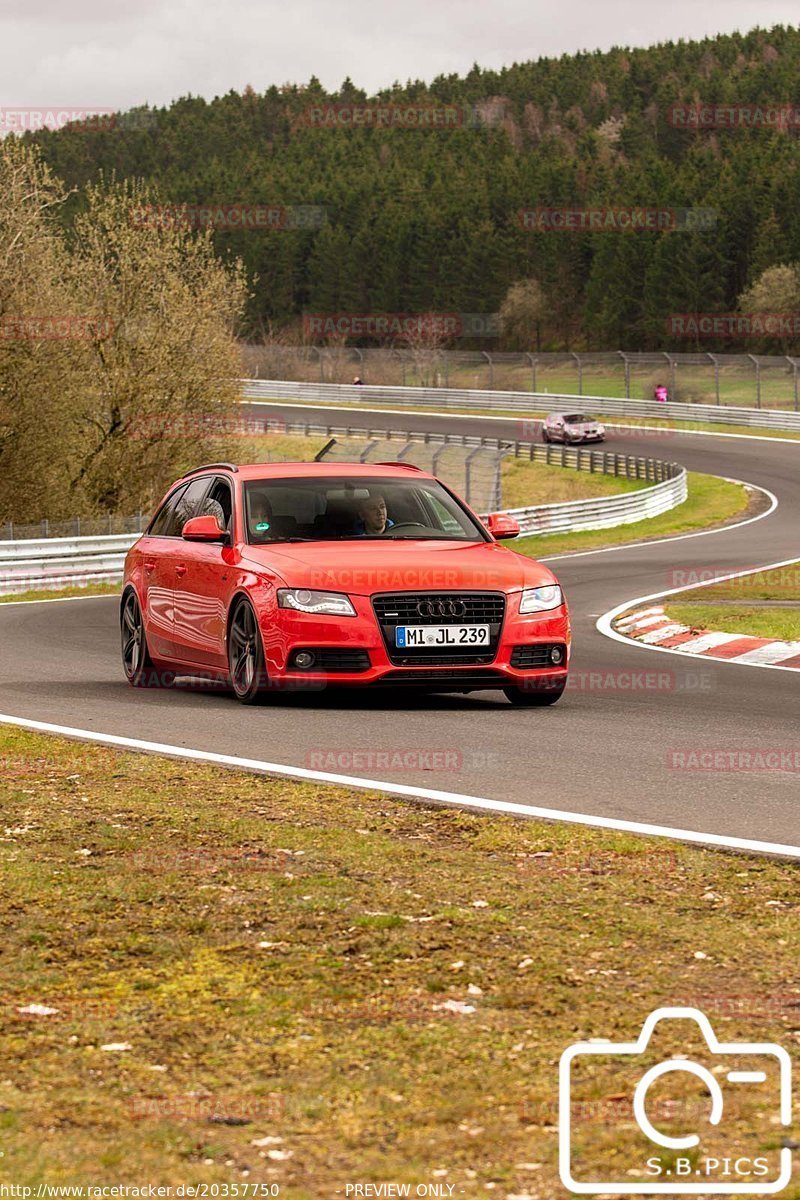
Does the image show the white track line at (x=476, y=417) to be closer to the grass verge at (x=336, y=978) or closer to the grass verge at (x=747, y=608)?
the grass verge at (x=747, y=608)

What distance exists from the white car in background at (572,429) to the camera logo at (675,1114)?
6324cm

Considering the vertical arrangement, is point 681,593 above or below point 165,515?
below

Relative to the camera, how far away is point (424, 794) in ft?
24.7

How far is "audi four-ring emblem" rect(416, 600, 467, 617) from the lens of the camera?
1061 centimetres

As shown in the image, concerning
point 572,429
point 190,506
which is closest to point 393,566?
point 190,506

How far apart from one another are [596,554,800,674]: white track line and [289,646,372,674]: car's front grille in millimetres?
4807

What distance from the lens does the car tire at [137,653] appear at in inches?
507

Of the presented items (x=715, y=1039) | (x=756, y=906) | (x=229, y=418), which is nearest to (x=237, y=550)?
(x=756, y=906)

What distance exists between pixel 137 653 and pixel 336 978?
28.3 ft
